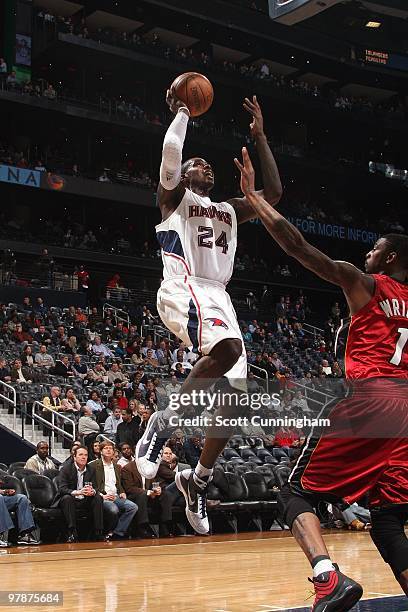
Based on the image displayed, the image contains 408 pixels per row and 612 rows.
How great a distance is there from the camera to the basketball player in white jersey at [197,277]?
5441 mm

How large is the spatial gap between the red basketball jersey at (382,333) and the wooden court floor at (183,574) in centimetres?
220

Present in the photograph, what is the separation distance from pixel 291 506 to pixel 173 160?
2.28 m

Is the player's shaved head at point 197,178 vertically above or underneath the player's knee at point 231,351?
above

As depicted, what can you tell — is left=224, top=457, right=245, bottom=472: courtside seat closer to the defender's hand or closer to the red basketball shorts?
the defender's hand

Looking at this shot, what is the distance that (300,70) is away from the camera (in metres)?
34.7

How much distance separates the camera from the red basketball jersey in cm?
442

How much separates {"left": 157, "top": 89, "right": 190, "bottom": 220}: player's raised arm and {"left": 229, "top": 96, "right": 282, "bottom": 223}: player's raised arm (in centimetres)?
43

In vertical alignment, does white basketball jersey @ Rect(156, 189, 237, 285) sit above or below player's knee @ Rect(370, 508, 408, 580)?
above

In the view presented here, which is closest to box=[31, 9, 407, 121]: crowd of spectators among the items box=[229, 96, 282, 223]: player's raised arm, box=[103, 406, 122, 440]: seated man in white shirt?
box=[103, 406, 122, 440]: seated man in white shirt

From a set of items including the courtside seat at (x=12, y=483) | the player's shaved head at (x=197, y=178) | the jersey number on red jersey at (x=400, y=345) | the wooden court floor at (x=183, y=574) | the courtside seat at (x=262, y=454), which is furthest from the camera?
the courtside seat at (x=262, y=454)

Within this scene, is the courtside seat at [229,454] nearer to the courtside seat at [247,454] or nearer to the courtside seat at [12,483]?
the courtside seat at [247,454]

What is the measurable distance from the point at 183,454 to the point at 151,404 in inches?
93.5

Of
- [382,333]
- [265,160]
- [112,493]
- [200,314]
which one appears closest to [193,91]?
[265,160]

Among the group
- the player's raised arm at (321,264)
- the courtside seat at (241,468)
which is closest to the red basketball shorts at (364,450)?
the player's raised arm at (321,264)
